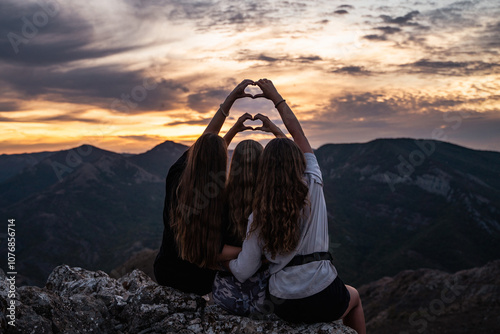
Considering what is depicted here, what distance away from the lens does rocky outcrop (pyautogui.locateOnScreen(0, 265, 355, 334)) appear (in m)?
4.74

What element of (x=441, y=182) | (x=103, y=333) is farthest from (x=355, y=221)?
(x=103, y=333)

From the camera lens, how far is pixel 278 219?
429 cm

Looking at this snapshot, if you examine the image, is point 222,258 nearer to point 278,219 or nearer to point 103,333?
point 278,219

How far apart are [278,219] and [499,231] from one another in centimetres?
15904

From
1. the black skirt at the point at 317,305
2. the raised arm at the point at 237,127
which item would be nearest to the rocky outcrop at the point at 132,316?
the black skirt at the point at 317,305

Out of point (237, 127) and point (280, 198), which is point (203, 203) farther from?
point (237, 127)

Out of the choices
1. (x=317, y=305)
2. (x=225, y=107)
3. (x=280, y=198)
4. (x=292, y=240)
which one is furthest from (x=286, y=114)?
(x=317, y=305)

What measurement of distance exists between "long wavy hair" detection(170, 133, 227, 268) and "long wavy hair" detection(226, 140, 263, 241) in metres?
0.19

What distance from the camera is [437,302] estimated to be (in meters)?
47.6

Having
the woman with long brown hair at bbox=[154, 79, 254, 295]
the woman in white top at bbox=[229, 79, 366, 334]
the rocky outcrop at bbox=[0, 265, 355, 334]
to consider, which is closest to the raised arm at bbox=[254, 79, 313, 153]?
the woman in white top at bbox=[229, 79, 366, 334]

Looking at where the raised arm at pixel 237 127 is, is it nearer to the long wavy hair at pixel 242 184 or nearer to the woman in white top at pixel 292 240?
the long wavy hair at pixel 242 184

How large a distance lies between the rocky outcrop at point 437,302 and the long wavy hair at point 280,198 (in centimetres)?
3671

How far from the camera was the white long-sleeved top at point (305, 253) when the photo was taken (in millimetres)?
4492

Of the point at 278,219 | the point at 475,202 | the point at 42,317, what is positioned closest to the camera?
the point at 278,219
